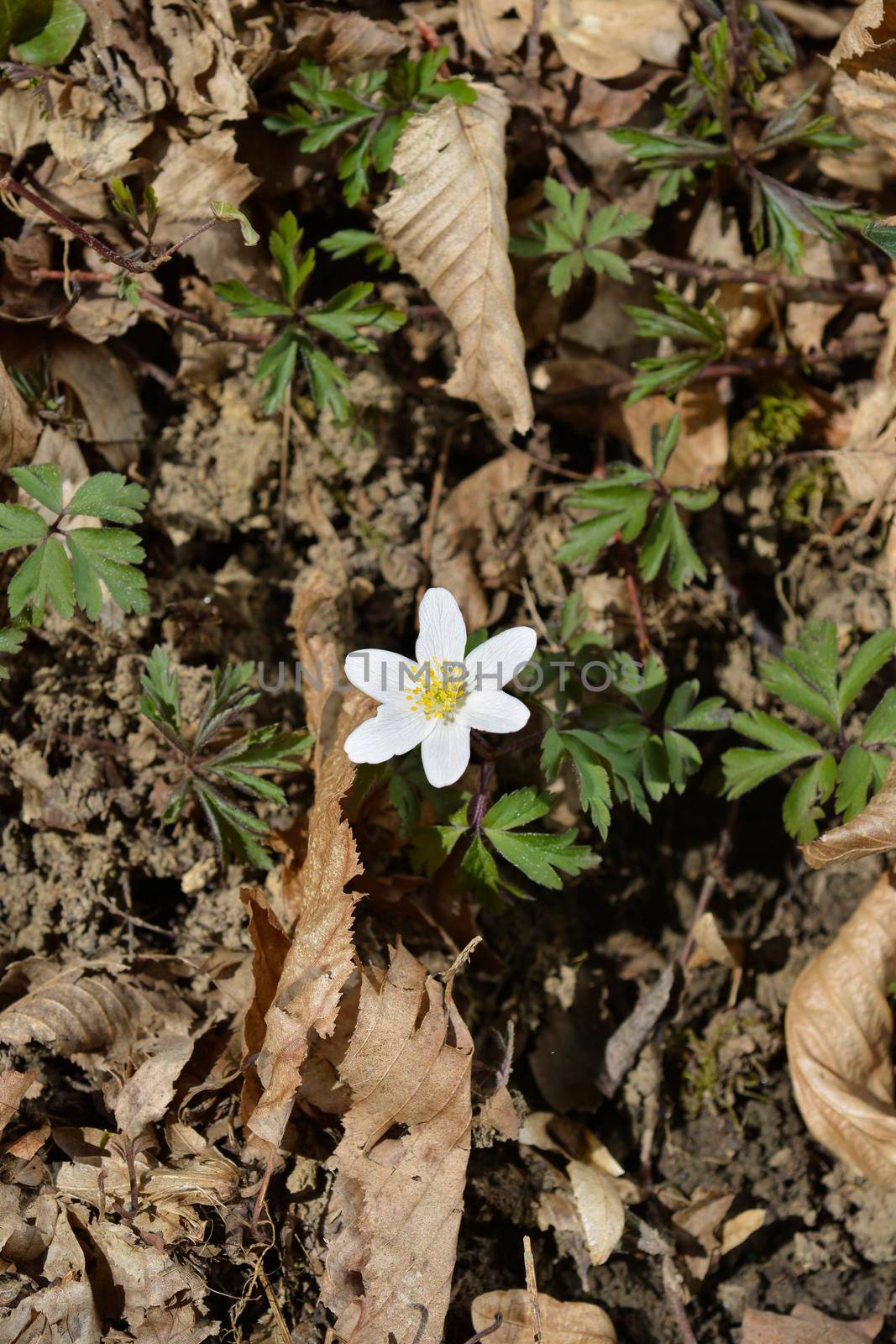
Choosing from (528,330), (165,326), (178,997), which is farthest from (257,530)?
(178,997)

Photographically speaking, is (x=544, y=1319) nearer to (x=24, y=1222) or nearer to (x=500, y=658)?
(x=24, y=1222)

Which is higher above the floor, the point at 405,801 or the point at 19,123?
the point at 19,123

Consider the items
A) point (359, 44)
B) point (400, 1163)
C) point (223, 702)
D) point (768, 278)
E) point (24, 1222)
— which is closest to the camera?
point (24, 1222)

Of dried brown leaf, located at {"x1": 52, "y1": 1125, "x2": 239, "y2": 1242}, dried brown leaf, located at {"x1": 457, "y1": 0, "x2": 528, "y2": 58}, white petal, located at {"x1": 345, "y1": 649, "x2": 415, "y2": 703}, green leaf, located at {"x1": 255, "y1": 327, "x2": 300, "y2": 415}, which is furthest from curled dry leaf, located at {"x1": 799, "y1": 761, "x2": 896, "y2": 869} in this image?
dried brown leaf, located at {"x1": 457, "y1": 0, "x2": 528, "y2": 58}

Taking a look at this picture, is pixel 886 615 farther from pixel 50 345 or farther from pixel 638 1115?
pixel 50 345

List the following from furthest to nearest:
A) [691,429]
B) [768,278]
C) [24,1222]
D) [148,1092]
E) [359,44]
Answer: [691,429] < [768,278] < [359,44] < [148,1092] < [24,1222]

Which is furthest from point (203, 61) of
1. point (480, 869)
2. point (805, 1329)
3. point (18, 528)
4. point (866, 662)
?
point (805, 1329)
